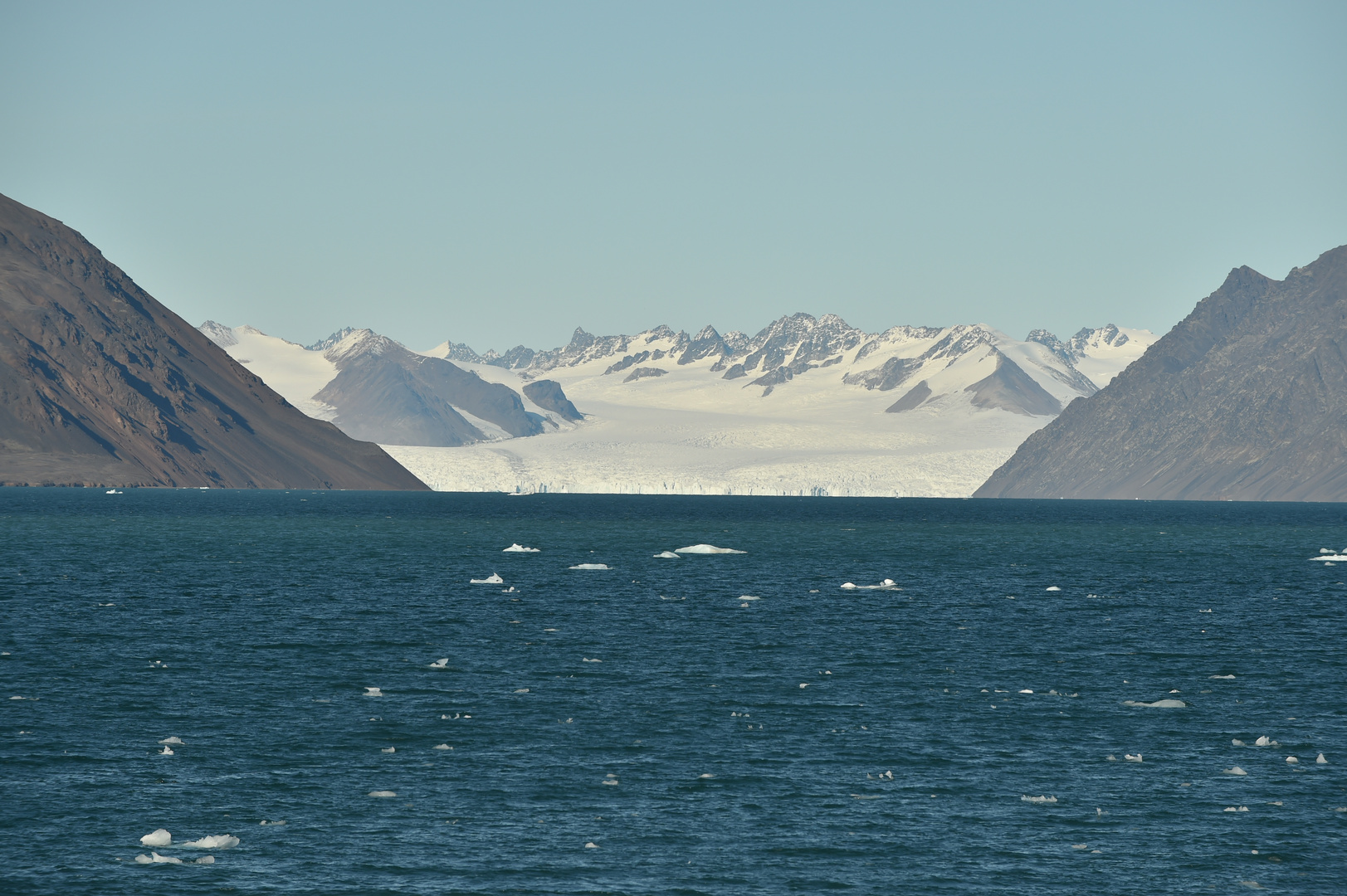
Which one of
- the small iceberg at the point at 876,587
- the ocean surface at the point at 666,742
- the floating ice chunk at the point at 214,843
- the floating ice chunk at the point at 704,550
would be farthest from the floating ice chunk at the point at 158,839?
the floating ice chunk at the point at 704,550

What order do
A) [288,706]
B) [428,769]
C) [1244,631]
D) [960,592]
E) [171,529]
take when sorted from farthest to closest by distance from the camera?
[171,529]
[960,592]
[1244,631]
[288,706]
[428,769]

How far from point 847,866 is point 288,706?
22994 mm

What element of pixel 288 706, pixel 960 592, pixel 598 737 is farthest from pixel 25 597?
pixel 960 592

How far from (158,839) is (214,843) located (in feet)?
4.00

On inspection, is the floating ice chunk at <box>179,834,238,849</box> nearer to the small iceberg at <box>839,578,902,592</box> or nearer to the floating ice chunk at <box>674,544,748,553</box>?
the small iceberg at <box>839,578,902,592</box>

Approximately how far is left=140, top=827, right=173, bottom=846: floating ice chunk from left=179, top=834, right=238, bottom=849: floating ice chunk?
335 mm

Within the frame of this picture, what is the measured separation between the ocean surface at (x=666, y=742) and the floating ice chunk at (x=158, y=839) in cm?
23

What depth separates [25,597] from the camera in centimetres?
8031

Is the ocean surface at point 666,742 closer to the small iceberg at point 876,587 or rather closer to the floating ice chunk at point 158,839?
the floating ice chunk at point 158,839

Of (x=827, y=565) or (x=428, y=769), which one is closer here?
(x=428, y=769)

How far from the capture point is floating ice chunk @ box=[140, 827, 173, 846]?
31531 mm

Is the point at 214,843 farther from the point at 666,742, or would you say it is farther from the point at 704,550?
the point at 704,550

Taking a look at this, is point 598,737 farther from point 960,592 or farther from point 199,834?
point 960,592

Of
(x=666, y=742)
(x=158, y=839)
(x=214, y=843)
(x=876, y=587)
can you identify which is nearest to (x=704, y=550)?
(x=876, y=587)
